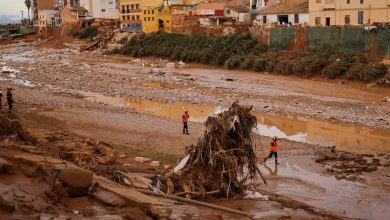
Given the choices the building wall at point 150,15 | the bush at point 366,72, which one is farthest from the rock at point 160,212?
the building wall at point 150,15

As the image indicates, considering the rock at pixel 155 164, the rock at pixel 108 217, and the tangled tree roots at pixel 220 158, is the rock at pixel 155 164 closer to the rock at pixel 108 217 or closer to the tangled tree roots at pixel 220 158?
the tangled tree roots at pixel 220 158

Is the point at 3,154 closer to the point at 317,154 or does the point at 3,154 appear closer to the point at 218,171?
the point at 218,171

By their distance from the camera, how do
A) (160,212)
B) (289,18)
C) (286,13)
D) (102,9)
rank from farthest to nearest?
(102,9)
(286,13)
(289,18)
(160,212)

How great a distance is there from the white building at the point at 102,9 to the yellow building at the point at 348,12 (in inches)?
2074

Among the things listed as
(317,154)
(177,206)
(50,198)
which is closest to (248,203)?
(177,206)

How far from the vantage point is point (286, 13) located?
5428cm

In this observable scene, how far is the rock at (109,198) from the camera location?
1005 cm

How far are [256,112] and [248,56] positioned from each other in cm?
2174

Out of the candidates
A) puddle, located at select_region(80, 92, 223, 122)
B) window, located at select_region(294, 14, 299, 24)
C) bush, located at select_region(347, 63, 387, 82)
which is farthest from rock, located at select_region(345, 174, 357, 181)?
window, located at select_region(294, 14, 299, 24)

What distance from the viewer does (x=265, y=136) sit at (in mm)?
24219

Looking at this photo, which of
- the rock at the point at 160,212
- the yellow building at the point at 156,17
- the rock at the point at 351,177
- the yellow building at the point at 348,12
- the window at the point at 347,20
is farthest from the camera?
the yellow building at the point at 156,17

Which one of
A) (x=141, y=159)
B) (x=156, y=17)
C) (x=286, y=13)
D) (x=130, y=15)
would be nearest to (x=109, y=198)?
(x=141, y=159)

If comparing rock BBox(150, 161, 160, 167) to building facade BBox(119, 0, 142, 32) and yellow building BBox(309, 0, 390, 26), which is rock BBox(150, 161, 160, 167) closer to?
yellow building BBox(309, 0, 390, 26)

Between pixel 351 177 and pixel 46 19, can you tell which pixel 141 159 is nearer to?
pixel 351 177
